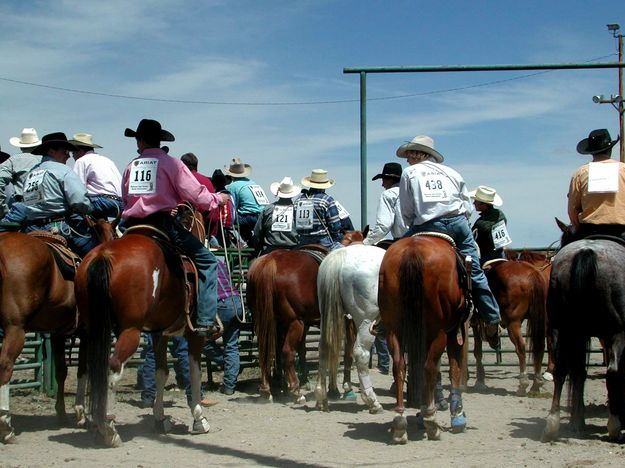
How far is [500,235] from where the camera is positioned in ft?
41.3

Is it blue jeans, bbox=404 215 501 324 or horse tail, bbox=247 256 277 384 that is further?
horse tail, bbox=247 256 277 384

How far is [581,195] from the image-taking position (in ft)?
28.0

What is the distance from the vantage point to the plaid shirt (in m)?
11.8

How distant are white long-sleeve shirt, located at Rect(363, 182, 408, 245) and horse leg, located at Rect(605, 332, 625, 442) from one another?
2762mm

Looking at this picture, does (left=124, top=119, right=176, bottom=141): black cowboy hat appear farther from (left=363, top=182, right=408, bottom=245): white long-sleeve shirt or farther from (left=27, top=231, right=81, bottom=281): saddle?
(left=363, top=182, right=408, bottom=245): white long-sleeve shirt

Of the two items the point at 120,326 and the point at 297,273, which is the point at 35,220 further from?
the point at 297,273

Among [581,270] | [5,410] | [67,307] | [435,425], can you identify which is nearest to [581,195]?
[581,270]

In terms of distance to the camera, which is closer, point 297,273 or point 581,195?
point 581,195

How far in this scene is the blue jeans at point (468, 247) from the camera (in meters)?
8.59

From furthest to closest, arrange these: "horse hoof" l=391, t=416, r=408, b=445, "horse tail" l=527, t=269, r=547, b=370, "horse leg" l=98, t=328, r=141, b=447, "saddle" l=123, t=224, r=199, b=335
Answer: "horse tail" l=527, t=269, r=547, b=370
"saddle" l=123, t=224, r=199, b=335
"horse hoof" l=391, t=416, r=408, b=445
"horse leg" l=98, t=328, r=141, b=447

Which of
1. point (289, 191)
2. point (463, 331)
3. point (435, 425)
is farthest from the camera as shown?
point (289, 191)

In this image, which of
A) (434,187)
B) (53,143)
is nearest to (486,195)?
(434,187)

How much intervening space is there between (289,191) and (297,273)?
5.05 ft

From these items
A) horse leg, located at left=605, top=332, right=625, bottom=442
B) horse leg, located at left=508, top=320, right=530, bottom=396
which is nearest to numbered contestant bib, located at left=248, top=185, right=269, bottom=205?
horse leg, located at left=508, top=320, right=530, bottom=396
